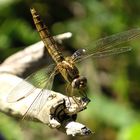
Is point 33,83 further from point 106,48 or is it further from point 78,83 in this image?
point 106,48

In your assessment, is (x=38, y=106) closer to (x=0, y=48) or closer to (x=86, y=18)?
(x=0, y=48)

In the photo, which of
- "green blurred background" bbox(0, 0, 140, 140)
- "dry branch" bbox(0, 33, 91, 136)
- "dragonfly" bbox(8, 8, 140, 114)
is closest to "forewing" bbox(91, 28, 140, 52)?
"dragonfly" bbox(8, 8, 140, 114)

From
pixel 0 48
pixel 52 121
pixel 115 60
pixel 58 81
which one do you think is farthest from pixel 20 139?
pixel 52 121

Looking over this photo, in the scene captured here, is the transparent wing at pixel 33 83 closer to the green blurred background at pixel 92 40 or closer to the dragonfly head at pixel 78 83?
the dragonfly head at pixel 78 83

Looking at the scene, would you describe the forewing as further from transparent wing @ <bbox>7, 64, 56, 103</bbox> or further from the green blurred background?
the green blurred background

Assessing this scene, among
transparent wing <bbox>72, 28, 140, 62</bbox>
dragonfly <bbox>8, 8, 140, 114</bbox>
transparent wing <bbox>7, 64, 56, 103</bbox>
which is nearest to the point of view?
transparent wing <bbox>7, 64, 56, 103</bbox>

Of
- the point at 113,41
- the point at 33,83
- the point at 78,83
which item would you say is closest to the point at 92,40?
the point at 113,41

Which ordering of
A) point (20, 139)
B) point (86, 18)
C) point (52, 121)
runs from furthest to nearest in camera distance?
point (86, 18) → point (20, 139) → point (52, 121)
